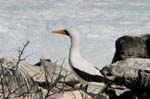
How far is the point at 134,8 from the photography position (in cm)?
2141

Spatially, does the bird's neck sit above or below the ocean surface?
above

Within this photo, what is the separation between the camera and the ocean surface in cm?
A: 1452

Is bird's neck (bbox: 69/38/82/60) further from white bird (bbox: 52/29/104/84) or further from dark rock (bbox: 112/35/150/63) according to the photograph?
dark rock (bbox: 112/35/150/63)

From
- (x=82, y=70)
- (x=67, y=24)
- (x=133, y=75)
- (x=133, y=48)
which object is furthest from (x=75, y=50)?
(x=67, y=24)

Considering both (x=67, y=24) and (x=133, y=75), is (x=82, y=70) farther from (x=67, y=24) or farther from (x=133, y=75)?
(x=67, y=24)

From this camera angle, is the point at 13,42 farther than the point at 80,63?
Yes

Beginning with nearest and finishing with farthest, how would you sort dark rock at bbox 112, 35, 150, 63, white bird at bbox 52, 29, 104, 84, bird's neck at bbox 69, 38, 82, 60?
white bird at bbox 52, 29, 104, 84 → bird's neck at bbox 69, 38, 82, 60 → dark rock at bbox 112, 35, 150, 63

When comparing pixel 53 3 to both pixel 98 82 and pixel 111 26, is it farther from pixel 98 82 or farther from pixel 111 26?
pixel 98 82

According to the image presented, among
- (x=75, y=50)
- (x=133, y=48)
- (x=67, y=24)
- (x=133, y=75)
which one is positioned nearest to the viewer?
(x=75, y=50)

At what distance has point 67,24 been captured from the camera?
18.7 metres

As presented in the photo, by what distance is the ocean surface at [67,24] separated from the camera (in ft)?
47.6

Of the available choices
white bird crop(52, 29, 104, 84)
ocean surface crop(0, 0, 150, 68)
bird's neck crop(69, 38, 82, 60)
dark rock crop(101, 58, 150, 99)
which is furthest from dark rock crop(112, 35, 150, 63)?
ocean surface crop(0, 0, 150, 68)

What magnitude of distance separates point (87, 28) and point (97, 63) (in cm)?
557

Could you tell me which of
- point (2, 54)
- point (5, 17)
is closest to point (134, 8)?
point (5, 17)
